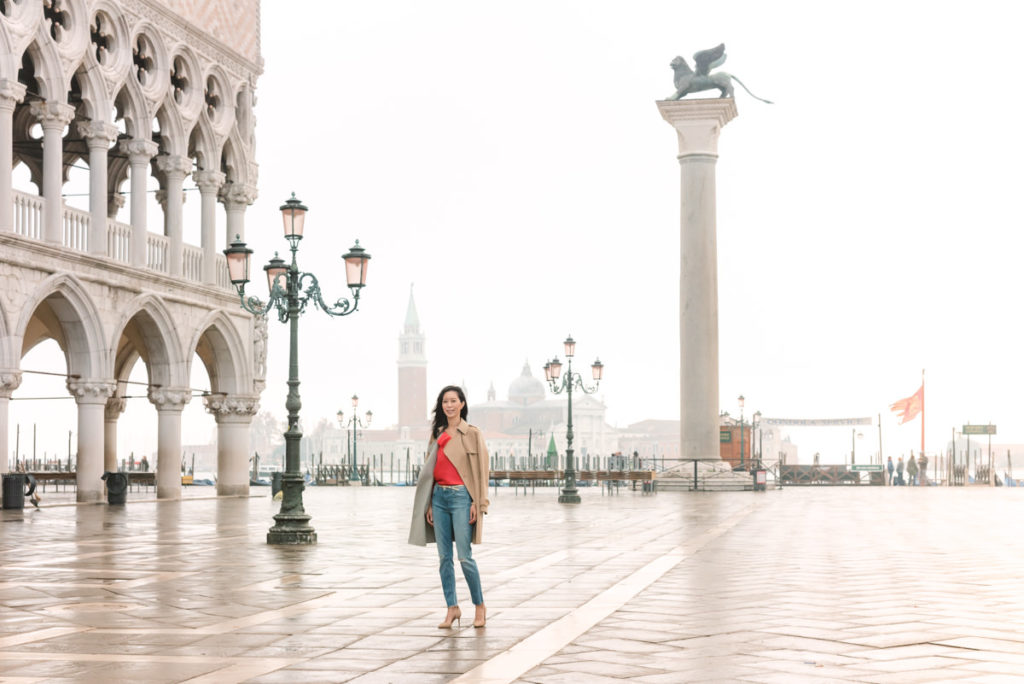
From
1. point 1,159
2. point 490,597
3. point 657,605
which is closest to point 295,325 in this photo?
point 490,597

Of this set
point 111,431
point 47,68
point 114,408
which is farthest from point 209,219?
point 47,68

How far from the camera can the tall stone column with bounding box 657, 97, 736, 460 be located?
37.7m

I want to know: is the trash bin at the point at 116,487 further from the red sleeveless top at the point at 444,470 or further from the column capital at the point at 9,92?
the red sleeveless top at the point at 444,470

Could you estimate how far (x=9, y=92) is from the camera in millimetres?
23750

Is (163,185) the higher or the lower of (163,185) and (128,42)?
the lower

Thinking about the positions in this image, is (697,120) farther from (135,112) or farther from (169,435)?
(169,435)

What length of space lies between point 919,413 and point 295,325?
186 ft

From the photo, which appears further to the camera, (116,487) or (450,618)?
(116,487)

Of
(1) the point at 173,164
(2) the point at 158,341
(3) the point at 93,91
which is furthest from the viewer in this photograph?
(1) the point at 173,164

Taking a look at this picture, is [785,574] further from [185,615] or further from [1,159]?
[1,159]

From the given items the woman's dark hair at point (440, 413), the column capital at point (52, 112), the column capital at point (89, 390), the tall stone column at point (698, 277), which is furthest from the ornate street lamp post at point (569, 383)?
the woman's dark hair at point (440, 413)

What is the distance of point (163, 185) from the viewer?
32.5 m

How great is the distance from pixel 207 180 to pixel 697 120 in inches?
574

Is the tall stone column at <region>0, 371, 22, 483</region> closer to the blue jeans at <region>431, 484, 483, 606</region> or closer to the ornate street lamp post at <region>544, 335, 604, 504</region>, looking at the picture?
the ornate street lamp post at <region>544, 335, 604, 504</region>
